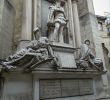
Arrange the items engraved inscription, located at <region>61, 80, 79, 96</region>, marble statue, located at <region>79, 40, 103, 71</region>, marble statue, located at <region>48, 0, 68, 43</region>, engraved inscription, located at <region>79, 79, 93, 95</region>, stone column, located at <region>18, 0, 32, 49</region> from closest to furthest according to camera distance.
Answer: engraved inscription, located at <region>61, 80, 79, 96</region>, engraved inscription, located at <region>79, 79, 93, 95</region>, marble statue, located at <region>79, 40, 103, 71</region>, stone column, located at <region>18, 0, 32, 49</region>, marble statue, located at <region>48, 0, 68, 43</region>

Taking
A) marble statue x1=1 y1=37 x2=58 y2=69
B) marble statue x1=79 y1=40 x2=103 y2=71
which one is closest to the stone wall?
marble statue x1=1 y1=37 x2=58 y2=69

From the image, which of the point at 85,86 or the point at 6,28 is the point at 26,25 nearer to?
the point at 6,28

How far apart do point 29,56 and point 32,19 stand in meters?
2.84

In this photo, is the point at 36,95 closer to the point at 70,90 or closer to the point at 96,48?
the point at 70,90

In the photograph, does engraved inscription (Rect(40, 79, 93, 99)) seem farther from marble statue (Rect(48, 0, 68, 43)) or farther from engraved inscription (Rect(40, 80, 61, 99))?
marble statue (Rect(48, 0, 68, 43))

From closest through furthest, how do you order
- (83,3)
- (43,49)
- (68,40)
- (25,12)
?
(43,49) → (25,12) → (68,40) → (83,3)

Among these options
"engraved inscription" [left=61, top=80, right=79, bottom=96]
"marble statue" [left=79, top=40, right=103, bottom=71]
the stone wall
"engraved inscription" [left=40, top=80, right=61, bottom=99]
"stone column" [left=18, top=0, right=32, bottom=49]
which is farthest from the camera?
"stone column" [left=18, top=0, right=32, bottom=49]

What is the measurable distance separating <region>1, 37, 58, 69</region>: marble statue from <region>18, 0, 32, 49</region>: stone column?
104 cm

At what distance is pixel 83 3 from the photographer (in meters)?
10.2

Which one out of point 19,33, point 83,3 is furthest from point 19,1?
point 83,3

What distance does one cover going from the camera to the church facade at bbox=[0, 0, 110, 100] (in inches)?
175

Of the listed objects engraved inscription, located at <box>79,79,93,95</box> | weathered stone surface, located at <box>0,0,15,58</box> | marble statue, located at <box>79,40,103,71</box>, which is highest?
weathered stone surface, located at <box>0,0,15,58</box>

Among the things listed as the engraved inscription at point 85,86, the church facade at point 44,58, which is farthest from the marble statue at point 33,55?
the engraved inscription at point 85,86

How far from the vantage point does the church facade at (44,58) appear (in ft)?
14.6
